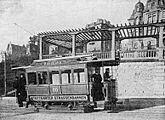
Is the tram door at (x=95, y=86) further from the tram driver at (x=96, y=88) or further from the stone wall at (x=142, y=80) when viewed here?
the stone wall at (x=142, y=80)

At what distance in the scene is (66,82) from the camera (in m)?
9.08

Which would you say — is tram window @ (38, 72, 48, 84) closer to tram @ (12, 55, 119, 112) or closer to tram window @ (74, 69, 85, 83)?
tram @ (12, 55, 119, 112)

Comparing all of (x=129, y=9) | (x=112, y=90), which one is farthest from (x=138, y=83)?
(x=129, y=9)

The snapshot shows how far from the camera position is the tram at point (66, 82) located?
8328 millimetres

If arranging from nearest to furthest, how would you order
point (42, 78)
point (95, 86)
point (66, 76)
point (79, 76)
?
1. point (95, 86)
2. point (79, 76)
3. point (66, 76)
4. point (42, 78)

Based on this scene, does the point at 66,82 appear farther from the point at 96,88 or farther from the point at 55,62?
the point at 96,88

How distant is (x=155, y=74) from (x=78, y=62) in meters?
6.39

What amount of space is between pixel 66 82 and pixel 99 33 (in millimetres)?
6946

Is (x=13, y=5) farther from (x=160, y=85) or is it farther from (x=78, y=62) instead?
(x=160, y=85)

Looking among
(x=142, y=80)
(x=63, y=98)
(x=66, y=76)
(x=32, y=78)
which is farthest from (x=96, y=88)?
(x=142, y=80)

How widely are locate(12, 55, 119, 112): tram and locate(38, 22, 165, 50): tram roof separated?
456cm

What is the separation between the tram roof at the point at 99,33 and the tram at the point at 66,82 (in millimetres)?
4559

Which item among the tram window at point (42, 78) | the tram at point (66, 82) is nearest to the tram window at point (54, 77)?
the tram at point (66, 82)

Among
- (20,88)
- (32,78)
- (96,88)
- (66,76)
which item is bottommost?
(20,88)
